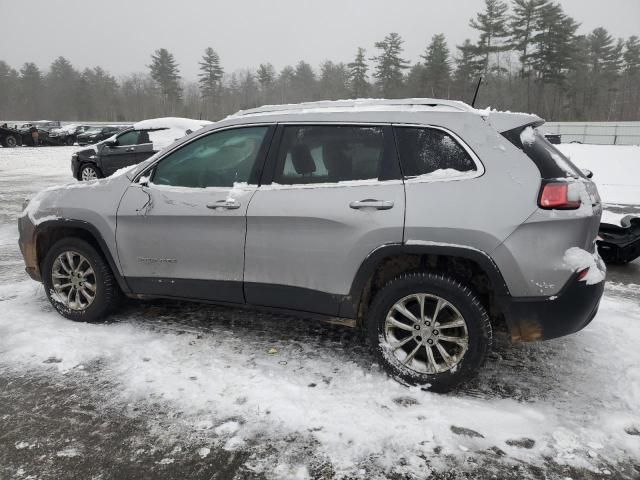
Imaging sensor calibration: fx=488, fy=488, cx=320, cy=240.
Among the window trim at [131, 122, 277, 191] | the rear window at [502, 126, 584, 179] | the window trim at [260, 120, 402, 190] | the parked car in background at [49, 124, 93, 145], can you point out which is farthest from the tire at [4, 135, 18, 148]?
the rear window at [502, 126, 584, 179]

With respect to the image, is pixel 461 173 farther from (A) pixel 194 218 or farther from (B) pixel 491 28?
(B) pixel 491 28

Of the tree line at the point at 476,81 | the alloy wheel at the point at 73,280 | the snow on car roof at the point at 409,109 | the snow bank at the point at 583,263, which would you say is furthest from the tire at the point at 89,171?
the tree line at the point at 476,81

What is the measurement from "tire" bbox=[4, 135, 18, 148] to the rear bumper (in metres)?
33.1

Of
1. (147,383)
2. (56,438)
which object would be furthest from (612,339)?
(56,438)

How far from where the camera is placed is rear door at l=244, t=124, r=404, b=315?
10.0 feet

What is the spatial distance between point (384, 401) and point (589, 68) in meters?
70.9

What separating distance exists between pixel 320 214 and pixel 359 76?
70490mm

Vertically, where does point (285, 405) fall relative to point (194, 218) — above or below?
below

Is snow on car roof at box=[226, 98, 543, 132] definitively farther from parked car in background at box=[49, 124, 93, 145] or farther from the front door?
parked car in background at box=[49, 124, 93, 145]

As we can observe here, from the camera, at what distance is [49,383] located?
10.3 ft

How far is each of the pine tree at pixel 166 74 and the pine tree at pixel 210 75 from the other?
470cm

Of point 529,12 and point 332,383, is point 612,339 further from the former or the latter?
point 529,12

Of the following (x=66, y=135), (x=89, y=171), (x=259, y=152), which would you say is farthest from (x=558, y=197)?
(x=66, y=135)

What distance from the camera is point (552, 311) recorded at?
111 inches
